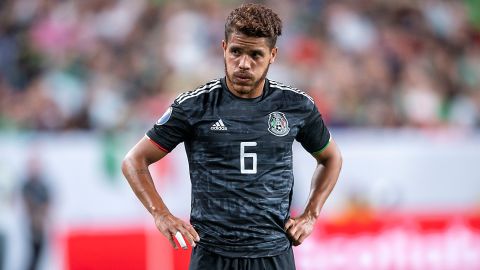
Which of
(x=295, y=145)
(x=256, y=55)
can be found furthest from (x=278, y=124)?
(x=295, y=145)

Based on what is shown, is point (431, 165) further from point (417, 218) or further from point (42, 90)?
point (42, 90)

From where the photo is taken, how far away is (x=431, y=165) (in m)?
10.6

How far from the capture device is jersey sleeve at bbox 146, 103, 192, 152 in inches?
182

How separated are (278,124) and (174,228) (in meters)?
0.73

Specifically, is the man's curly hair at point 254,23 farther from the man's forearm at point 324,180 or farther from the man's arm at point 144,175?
the man's forearm at point 324,180

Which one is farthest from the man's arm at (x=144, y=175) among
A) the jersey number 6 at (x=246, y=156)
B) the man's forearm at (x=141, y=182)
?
the jersey number 6 at (x=246, y=156)

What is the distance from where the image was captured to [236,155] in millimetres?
4602

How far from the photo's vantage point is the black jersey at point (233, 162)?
4602mm

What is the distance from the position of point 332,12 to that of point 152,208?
8.77 meters

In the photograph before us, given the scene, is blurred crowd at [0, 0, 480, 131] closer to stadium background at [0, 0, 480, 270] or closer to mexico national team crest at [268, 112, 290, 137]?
stadium background at [0, 0, 480, 270]

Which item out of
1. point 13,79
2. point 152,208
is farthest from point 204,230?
point 13,79

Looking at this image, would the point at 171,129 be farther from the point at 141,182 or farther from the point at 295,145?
the point at 295,145

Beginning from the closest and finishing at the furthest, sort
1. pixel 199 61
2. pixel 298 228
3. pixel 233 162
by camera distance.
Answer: pixel 233 162 → pixel 298 228 → pixel 199 61

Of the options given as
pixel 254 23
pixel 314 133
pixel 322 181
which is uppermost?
pixel 254 23
